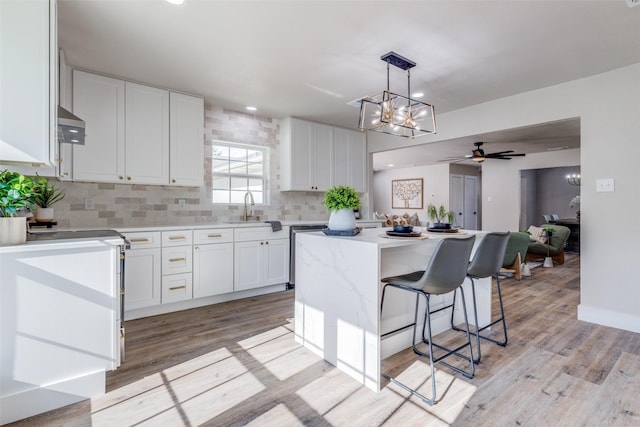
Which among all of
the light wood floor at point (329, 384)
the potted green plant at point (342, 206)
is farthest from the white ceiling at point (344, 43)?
the light wood floor at point (329, 384)

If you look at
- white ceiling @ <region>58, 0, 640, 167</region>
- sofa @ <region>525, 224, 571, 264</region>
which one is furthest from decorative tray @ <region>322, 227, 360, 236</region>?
sofa @ <region>525, 224, 571, 264</region>

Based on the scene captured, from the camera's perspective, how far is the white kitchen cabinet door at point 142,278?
10.1 ft

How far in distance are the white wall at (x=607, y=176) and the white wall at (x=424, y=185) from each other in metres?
6.72

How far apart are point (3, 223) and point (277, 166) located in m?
3.42

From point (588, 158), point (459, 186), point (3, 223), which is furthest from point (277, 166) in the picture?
point (459, 186)

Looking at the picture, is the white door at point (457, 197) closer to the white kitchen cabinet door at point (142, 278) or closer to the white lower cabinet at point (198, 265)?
the white lower cabinet at point (198, 265)

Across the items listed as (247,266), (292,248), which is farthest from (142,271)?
(292,248)

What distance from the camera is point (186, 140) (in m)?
3.73

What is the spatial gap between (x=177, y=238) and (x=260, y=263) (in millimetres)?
1044

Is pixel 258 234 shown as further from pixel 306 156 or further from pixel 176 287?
pixel 306 156

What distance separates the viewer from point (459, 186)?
1053cm

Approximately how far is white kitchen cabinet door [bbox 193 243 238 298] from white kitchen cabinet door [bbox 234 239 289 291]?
10 cm

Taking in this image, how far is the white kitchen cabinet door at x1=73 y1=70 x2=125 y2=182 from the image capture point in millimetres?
3096

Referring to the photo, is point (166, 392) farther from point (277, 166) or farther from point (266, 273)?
point (277, 166)
